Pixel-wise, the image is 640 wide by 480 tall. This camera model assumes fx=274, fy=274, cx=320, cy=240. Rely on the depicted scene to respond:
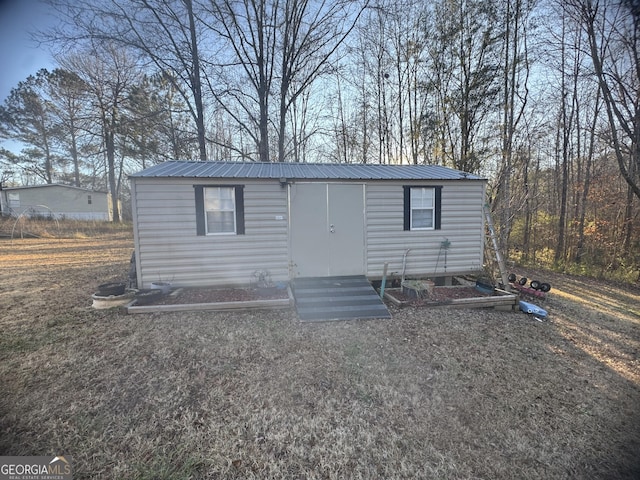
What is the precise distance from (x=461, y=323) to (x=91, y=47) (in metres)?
13.4

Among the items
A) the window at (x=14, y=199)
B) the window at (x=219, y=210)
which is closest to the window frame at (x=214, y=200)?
the window at (x=219, y=210)

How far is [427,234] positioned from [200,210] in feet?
17.2

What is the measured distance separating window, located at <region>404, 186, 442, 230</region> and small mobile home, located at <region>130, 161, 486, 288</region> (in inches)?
0.9

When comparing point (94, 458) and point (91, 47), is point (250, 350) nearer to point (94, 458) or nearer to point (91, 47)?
point (94, 458)

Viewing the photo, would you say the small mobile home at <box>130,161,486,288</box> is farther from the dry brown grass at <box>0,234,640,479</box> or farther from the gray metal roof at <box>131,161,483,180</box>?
the dry brown grass at <box>0,234,640,479</box>

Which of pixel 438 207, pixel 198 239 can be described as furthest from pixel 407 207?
pixel 198 239

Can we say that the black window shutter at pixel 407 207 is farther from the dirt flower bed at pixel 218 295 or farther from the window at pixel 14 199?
the window at pixel 14 199

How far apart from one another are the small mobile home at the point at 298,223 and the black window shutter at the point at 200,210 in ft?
0.06

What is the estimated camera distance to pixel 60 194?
22.5m

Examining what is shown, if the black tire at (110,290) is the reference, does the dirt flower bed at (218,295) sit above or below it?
below

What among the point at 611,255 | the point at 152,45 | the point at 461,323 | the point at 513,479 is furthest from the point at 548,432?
the point at 152,45

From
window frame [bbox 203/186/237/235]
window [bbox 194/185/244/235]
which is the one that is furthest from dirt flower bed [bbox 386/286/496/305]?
window frame [bbox 203/186/237/235]

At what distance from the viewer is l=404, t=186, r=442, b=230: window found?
653 centimetres

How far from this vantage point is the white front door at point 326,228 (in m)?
6.09
